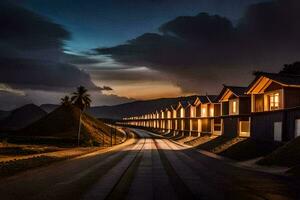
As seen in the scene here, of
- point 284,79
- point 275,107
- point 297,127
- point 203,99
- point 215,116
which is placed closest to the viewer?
point 297,127

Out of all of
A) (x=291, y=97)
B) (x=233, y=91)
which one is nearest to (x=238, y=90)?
(x=233, y=91)

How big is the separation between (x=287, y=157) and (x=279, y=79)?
15792 millimetres

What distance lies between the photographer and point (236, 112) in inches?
2451

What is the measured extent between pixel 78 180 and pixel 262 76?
31.8 metres

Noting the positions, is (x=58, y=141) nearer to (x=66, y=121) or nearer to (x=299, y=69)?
(x=66, y=121)

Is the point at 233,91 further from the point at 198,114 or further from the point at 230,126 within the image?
the point at 198,114

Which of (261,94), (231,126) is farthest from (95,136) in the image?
(261,94)

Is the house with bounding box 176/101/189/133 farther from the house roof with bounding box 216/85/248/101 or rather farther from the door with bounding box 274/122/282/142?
the door with bounding box 274/122/282/142

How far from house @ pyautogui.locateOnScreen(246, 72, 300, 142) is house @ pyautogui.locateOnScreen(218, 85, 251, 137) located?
23.1 feet

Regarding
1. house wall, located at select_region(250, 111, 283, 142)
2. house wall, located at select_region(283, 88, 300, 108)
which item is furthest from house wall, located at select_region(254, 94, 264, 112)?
house wall, located at select_region(283, 88, 300, 108)

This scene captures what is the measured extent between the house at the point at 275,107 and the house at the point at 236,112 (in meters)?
7.04

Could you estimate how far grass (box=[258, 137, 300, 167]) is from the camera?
31.4 metres

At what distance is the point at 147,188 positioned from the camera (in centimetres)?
2211

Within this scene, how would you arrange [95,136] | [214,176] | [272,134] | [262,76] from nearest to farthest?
1. [214,176]
2. [272,134]
3. [262,76]
4. [95,136]
